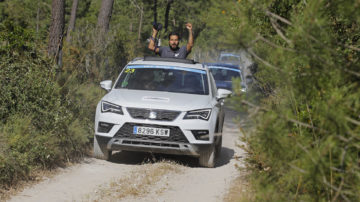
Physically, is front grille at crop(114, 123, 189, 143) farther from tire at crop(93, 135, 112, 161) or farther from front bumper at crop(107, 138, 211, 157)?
tire at crop(93, 135, 112, 161)

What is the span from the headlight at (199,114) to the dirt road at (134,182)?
777mm

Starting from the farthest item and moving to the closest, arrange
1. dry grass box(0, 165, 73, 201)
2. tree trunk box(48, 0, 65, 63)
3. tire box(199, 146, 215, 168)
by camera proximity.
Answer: tree trunk box(48, 0, 65, 63) → tire box(199, 146, 215, 168) → dry grass box(0, 165, 73, 201)

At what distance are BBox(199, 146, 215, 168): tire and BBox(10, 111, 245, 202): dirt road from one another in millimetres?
90

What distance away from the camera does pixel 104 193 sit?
7258 millimetres

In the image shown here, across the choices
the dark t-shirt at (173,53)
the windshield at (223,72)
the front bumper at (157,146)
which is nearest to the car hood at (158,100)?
the front bumper at (157,146)

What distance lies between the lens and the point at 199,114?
30.4ft

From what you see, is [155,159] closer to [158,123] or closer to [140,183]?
[158,123]

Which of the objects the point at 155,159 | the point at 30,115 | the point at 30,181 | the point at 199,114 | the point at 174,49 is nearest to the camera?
the point at 30,181

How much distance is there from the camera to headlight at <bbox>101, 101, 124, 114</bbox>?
926 centimetres

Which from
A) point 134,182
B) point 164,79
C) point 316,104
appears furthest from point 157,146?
point 316,104

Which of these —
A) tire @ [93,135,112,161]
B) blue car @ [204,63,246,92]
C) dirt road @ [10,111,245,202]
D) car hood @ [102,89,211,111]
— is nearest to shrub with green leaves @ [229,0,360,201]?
dirt road @ [10,111,245,202]

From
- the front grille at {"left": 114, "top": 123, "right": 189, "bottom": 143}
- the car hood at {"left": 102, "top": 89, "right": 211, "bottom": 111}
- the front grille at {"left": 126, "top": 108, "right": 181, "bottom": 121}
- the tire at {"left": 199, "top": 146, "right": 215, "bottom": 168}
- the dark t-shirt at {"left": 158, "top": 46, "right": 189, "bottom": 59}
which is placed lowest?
the tire at {"left": 199, "top": 146, "right": 215, "bottom": 168}

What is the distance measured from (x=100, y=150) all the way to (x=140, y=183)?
189cm

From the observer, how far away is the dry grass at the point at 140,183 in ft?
23.6
